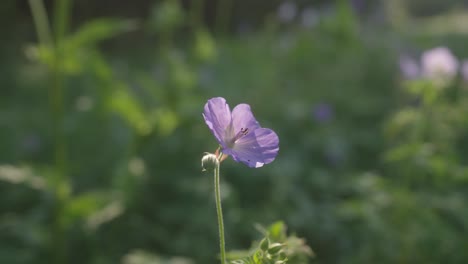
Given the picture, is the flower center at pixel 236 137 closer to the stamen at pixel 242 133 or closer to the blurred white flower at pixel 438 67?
the stamen at pixel 242 133

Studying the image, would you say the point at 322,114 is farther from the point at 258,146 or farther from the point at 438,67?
the point at 258,146

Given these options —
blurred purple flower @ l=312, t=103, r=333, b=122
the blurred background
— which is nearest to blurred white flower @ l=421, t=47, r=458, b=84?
the blurred background

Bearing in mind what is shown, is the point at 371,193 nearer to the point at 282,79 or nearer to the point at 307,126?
the point at 307,126

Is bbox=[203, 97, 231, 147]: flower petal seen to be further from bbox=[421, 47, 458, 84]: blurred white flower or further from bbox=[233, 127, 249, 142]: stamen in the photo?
bbox=[421, 47, 458, 84]: blurred white flower

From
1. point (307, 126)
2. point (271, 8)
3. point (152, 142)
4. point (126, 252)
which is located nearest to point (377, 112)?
point (307, 126)

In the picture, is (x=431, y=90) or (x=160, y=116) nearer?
(x=431, y=90)

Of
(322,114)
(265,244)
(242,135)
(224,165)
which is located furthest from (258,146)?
(322,114)
